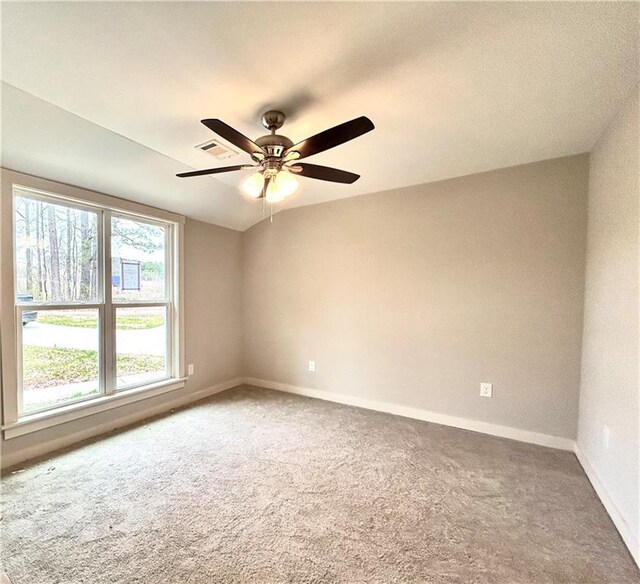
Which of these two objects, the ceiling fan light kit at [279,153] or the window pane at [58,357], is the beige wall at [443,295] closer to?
the ceiling fan light kit at [279,153]

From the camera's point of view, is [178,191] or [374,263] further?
[374,263]

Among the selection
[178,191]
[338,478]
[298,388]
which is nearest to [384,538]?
[338,478]

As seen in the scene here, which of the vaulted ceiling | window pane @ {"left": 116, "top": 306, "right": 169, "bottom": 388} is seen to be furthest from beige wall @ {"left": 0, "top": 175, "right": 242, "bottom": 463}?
the vaulted ceiling

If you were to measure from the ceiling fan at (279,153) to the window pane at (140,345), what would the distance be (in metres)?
1.93

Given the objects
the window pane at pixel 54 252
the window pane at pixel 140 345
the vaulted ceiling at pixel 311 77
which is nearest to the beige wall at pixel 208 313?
the window pane at pixel 140 345

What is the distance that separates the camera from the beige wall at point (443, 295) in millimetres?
2520

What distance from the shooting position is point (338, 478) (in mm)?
2070

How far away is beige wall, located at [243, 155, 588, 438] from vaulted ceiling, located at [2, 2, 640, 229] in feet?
1.57

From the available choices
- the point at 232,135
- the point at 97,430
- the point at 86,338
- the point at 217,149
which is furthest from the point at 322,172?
the point at 97,430

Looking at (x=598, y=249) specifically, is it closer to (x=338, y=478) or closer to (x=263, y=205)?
(x=338, y=478)

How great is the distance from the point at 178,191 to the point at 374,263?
7.11 ft

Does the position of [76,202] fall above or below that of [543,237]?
above

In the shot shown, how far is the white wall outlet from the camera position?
9.06 ft

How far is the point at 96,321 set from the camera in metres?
2.78
